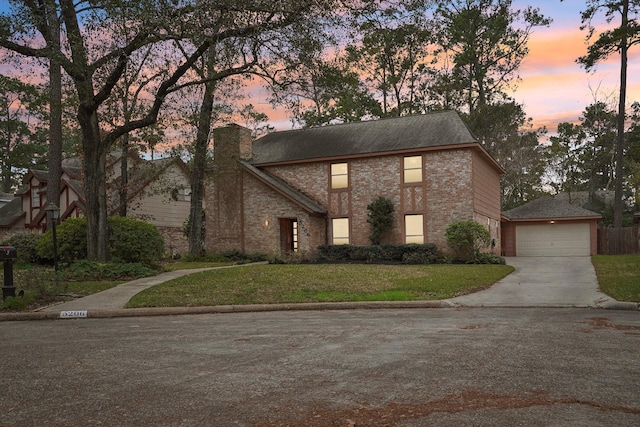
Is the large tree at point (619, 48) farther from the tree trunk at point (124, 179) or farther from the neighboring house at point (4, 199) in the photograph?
the neighboring house at point (4, 199)

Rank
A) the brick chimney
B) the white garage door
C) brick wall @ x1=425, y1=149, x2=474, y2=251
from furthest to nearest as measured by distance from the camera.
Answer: the white garage door
the brick chimney
brick wall @ x1=425, y1=149, x2=474, y2=251

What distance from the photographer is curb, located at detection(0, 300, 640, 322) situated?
11.2 m

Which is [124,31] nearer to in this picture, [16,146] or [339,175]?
[339,175]

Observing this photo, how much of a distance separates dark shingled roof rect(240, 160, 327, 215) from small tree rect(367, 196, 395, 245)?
2.79 metres

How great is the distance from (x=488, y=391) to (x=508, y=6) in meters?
43.4

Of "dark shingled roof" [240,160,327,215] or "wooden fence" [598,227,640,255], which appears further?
"wooden fence" [598,227,640,255]

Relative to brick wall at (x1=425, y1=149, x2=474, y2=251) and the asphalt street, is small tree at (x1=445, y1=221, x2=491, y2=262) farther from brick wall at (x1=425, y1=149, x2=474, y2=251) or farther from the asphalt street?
the asphalt street

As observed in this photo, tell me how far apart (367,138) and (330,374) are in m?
23.2

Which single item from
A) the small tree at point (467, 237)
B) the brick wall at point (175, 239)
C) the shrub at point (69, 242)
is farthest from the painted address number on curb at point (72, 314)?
the brick wall at point (175, 239)

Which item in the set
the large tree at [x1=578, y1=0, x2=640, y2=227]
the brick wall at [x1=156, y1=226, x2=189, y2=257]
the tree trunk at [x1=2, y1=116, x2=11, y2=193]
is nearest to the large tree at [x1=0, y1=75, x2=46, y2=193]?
the tree trunk at [x1=2, y1=116, x2=11, y2=193]

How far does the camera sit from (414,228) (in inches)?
1003

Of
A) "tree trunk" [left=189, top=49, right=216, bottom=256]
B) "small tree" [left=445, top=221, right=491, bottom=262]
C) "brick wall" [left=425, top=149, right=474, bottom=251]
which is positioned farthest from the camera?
"tree trunk" [left=189, top=49, right=216, bottom=256]

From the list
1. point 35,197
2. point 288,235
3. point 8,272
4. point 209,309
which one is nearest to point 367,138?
point 288,235

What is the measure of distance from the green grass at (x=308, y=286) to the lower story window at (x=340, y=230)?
8.50 metres
